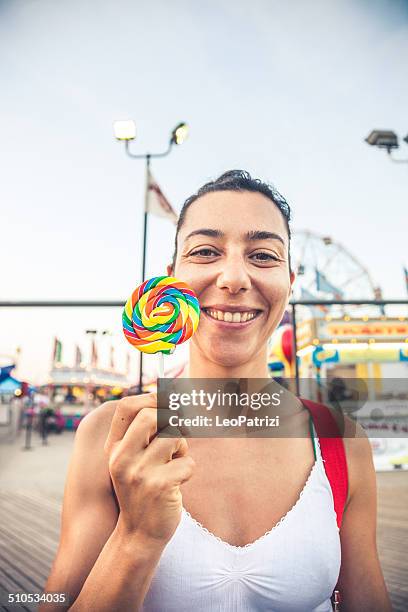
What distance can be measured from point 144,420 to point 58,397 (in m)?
40.8

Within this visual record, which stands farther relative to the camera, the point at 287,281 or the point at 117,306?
the point at 117,306

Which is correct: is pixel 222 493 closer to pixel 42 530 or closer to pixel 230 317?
pixel 230 317

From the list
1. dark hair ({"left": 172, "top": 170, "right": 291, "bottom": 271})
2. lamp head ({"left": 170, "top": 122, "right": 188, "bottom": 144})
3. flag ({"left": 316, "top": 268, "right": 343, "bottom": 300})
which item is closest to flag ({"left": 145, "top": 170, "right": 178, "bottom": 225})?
lamp head ({"left": 170, "top": 122, "right": 188, "bottom": 144})

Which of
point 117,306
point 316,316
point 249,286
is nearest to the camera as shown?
point 249,286

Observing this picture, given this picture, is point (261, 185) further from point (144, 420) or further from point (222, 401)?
point (144, 420)

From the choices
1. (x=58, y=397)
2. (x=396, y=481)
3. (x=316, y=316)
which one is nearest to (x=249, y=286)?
(x=396, y=481)

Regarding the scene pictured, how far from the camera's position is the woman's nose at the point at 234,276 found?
1.33 meters

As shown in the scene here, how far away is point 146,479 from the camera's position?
3.13ft

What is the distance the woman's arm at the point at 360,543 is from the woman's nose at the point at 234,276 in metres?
0.71

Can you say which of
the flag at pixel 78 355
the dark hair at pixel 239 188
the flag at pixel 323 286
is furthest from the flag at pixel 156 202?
the flag at pixel 78 355

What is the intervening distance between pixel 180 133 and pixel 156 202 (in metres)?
1.31

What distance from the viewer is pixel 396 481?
7141mm

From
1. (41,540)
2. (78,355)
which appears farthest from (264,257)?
(78,355)

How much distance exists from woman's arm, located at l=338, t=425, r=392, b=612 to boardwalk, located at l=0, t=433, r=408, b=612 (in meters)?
1.81
